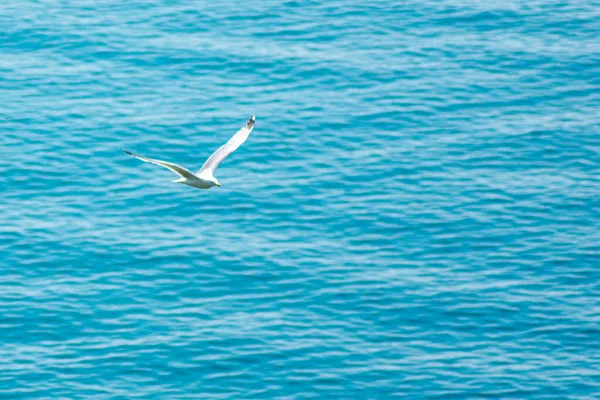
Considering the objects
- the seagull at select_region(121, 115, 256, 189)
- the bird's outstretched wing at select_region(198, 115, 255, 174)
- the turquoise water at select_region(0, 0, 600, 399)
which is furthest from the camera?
the turquoise water at select_region(0, 0, 600, 399)

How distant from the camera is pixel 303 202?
5291 cm

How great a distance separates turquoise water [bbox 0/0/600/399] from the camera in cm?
4503

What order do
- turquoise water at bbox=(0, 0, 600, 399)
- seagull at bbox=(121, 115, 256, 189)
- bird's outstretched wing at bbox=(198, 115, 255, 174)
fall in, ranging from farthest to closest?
turquoise water at bbox=(0, 0, 600, 399) < bird's outstretched wing at bbox=(198, 115, 255, 174) < seagull at bbox=(121, 115, 256, 189)

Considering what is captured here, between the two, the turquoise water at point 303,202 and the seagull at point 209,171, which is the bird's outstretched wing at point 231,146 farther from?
the turquoise water at point 303,202

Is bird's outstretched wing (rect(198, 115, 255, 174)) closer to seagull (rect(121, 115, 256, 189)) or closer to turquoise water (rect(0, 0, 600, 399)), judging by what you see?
seagull (rect(121, 115, 256, 189))

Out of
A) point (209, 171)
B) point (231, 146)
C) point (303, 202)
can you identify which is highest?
point (303, 202)

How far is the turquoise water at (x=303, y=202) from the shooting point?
1773 inches

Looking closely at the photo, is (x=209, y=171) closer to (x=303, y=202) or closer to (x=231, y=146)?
(x=231, y=146)

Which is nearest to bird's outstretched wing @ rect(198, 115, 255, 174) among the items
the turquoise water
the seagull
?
the seagull

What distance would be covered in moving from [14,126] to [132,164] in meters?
5.78

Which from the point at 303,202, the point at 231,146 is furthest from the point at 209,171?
the point at 303,202

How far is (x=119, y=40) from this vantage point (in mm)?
64125

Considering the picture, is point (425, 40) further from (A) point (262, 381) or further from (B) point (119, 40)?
(A) point (262, 381)

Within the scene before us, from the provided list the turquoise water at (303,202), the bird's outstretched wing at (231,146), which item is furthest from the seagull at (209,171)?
the turquoise water at (303,202)
